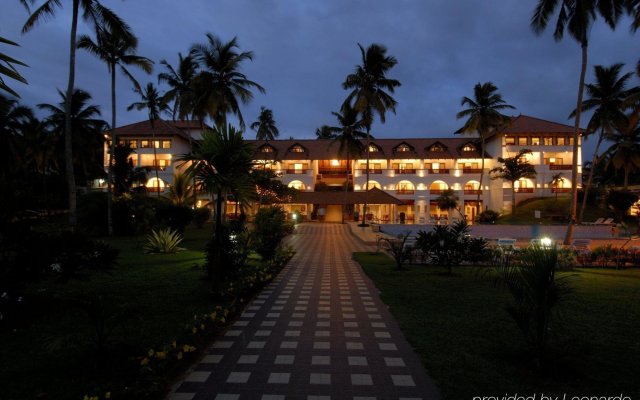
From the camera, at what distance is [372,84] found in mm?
29969

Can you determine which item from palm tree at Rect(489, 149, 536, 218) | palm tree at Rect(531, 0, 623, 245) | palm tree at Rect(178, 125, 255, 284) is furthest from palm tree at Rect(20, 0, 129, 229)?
palm tree at Rect(489, 149, 536, 218)

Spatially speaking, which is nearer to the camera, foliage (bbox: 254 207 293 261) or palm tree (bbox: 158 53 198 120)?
foliage (bbox: 254 207 293 261)

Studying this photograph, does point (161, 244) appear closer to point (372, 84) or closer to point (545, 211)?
point (372, 84)

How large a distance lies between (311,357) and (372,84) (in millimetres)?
27899

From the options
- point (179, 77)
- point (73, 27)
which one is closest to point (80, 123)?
point (179, 77)

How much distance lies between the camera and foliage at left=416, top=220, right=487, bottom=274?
1085cm

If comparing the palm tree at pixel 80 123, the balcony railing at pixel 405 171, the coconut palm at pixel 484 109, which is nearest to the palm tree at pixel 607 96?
the coconut palm at pixel 484 109

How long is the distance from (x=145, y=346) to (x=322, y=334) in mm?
2421

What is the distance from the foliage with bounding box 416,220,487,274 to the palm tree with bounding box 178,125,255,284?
6.11 metres

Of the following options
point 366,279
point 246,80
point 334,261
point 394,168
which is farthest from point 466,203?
point 366,279

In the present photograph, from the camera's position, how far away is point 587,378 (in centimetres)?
407

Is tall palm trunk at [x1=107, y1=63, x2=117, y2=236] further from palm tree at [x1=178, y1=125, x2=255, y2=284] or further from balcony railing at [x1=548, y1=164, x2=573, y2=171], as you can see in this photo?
balcony railing at [x1=548, y1=164, x2=573, y2=171]

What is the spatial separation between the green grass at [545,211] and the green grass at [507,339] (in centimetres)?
2772

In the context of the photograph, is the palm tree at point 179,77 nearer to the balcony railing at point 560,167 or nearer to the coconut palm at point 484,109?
the coconut palm at point 484,109
